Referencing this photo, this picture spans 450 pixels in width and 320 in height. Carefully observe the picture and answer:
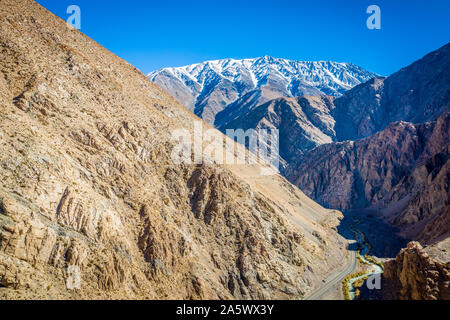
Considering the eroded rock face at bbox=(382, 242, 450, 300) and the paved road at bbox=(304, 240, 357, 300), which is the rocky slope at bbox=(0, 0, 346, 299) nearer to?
the paved road at bbox=(304, 240, 357, 300)

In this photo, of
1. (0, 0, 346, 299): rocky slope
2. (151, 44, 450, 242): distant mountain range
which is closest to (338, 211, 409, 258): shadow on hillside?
(151, 44, 450, 242): distant mountain range

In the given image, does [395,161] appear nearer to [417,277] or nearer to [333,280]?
[333,280]

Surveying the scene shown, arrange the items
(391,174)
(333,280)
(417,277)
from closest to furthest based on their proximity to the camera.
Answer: (417,277)
(333,280)
(391,174)

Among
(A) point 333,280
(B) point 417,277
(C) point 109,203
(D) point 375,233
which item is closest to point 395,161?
(D) point 375,233

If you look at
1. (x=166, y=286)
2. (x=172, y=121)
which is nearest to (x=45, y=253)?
(x=166, y=286)

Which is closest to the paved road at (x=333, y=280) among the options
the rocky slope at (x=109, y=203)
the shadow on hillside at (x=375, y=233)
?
the rocky slope at (x=109, y=203)
